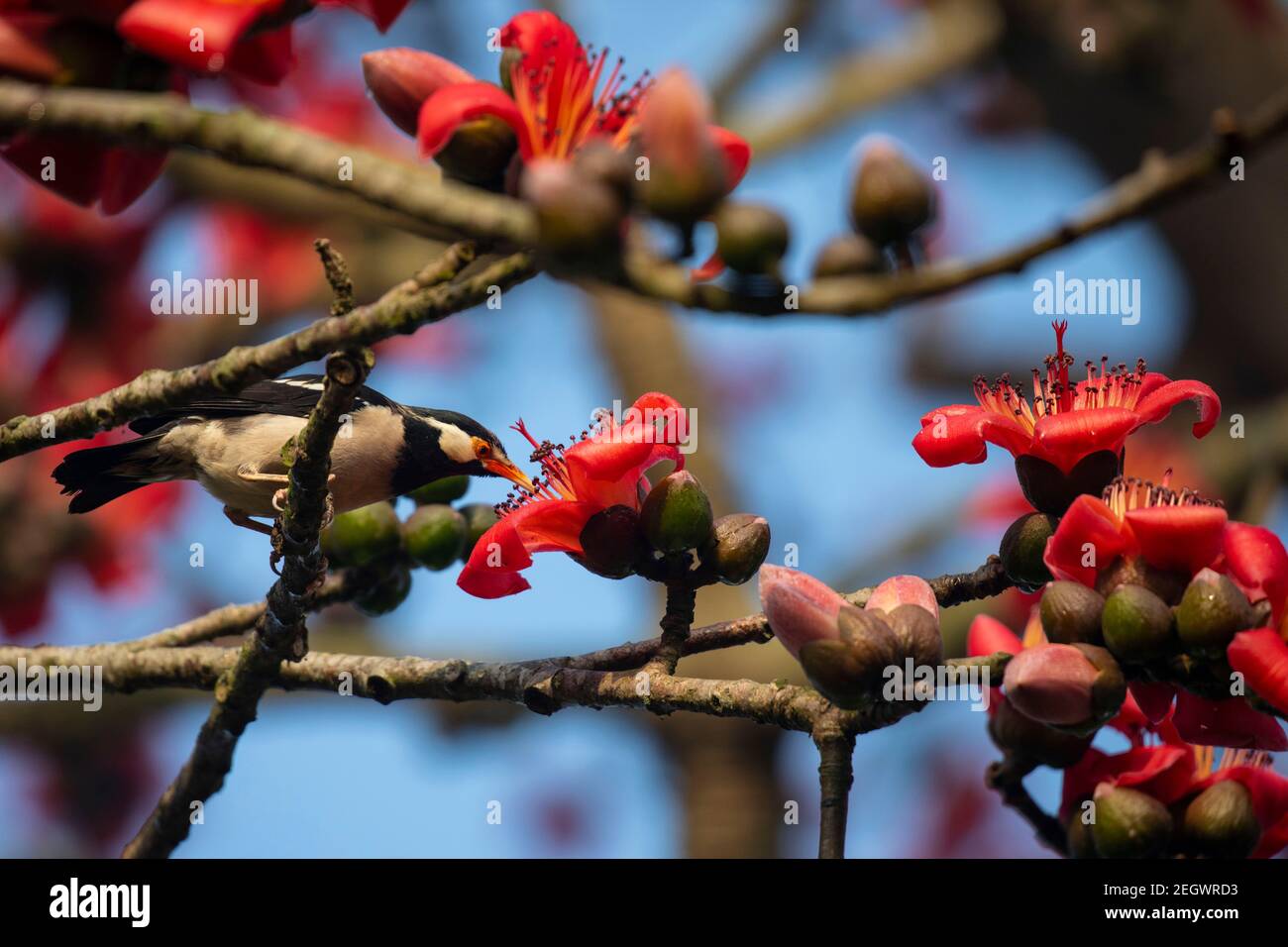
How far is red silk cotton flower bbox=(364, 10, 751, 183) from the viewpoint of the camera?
1312 mm

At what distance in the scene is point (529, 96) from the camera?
1463mm

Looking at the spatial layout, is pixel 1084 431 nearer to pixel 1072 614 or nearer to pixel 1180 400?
pixel 1180 400

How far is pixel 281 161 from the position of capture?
1.11 m

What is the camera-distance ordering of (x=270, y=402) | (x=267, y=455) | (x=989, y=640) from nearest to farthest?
1. (x=989, y=640)
2. (x=267, y=455)
3. (x=270, y=402)

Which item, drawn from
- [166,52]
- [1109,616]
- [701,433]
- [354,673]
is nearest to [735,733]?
[701,433]

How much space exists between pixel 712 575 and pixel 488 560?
0.97 ft

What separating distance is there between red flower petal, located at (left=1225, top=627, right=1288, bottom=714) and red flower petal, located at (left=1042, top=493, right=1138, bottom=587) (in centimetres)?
17

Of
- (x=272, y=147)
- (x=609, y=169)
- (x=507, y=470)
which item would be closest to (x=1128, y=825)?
(x=609, y=169)

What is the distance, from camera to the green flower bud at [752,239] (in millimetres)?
1041

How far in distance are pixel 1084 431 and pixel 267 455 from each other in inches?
83.2

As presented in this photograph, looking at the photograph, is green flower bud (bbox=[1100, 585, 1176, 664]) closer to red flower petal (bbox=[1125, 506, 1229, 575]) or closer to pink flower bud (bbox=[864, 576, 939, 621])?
red flower petal (bbox=[1125, 506, 1229, 575])

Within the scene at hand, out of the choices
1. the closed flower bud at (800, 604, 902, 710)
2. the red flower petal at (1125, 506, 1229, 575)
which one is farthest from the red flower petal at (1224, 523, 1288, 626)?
the closed flower bud at (800, 604, 902, 710)

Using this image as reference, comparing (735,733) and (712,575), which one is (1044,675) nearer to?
(712,575)

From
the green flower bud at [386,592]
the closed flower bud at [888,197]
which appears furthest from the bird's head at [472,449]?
the closed flower bud at [888,197]
